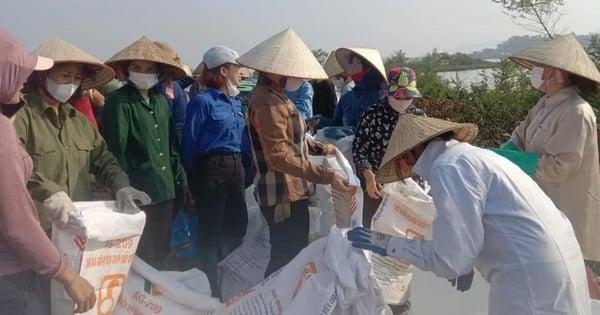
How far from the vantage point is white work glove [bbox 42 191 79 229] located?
2.01 metres

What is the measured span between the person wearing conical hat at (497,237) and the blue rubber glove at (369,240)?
0.03m

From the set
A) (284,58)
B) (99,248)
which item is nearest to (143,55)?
(284,58)

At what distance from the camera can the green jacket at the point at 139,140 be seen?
284cm

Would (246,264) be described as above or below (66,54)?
below

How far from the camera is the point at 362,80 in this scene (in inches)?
151

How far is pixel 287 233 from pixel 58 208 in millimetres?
1215

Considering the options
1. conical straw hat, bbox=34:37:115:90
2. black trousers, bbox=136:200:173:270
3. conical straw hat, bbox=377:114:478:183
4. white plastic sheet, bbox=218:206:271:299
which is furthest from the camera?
white plastic sheet, bbox=218:206:271:299

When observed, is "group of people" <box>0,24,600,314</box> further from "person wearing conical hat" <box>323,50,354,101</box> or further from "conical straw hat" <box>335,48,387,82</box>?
"person wearing conical hat" <box>323,50,354,101</box>

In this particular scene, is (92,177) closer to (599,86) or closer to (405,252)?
(405,252)

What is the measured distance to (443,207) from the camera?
5.74 feet

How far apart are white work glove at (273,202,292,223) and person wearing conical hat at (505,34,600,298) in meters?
1.19

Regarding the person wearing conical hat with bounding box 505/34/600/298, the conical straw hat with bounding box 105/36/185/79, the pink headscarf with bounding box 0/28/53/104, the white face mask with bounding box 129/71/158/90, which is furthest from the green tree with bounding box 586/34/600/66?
the pink headscarf with bounding box 0/28/53/104

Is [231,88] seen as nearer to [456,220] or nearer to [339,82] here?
[456,220]

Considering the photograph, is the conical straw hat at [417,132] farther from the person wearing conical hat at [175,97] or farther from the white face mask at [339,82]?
the white face mask at [339,82]
